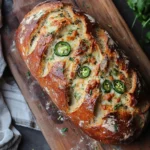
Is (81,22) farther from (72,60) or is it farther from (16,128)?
(16,128)

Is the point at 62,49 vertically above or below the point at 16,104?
above

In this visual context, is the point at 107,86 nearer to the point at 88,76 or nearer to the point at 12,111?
the point at 88,76

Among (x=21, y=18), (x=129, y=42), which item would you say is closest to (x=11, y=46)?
(x=21, y=18)

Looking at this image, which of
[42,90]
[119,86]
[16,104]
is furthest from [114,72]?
[16,104]

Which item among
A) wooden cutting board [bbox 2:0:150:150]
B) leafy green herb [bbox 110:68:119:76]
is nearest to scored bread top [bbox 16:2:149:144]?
leafy green herb [bbox 110:68:119:76]

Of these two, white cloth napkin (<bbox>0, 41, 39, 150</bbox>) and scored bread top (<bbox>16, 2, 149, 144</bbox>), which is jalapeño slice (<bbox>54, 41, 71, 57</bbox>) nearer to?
scored bread top (<bbox>16, 2, 149, 144</bbox>)

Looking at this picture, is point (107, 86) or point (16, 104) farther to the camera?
point (16, 104)
